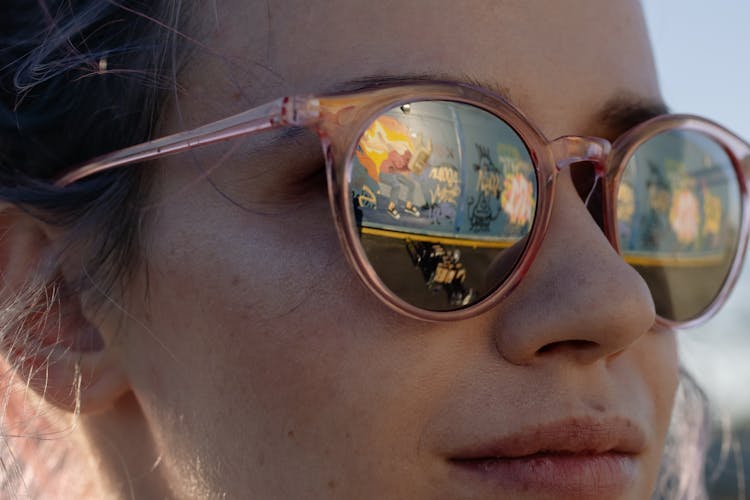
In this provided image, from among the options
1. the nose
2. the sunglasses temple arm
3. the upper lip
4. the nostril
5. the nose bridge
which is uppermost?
the sunglasses temple arm

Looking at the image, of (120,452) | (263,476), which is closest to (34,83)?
(120,452)

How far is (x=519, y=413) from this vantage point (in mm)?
1408

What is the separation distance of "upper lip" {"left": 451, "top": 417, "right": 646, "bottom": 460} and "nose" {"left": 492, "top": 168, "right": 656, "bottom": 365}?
0.36 ft

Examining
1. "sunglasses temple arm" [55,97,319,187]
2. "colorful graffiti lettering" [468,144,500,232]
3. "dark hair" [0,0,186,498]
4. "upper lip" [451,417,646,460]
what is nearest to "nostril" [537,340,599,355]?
"upper lip" [451,417,646,460]

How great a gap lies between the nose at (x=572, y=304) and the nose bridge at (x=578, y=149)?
0.29ft

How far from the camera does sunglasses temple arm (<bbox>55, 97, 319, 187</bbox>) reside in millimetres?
1418

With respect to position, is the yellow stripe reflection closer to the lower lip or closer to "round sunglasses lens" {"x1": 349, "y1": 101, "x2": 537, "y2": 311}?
"round sunglasses lens" {"x1": 349, "y1": 101, "x2": 537, "y2": 311}

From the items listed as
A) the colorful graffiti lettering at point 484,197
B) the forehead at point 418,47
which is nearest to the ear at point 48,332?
the forehead at point 418,47

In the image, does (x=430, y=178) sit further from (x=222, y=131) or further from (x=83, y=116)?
(x=83, y=116)

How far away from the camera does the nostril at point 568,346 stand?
1452 millimetres

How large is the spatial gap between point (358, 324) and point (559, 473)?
1.39ft

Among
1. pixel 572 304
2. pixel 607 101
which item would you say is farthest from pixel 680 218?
pixel 572 304

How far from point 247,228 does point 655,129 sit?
859mm

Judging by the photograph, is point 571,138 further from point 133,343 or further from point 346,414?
point 133,343
